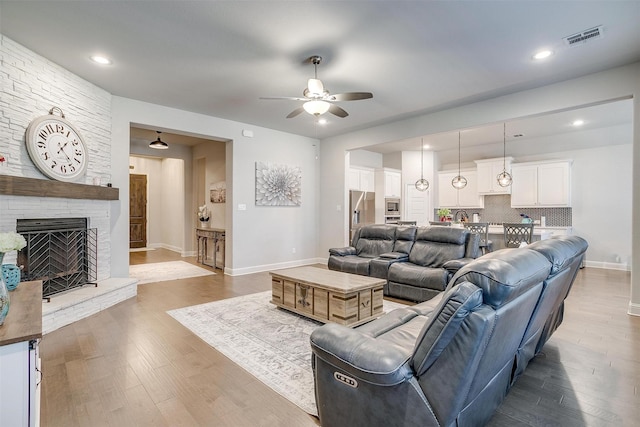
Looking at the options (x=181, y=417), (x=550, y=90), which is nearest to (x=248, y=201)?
(x=181, y=417)

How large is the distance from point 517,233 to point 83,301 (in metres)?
6.88

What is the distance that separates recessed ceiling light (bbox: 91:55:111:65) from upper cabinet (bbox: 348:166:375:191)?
544cm

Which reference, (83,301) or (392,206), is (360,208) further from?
(83,301)

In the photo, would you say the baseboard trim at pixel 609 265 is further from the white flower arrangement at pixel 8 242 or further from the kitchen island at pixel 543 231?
the white flower arrangement at pixel 8 242

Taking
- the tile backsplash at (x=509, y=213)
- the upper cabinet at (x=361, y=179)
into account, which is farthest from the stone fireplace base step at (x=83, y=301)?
the tile backsplash at (x=509, y=213)

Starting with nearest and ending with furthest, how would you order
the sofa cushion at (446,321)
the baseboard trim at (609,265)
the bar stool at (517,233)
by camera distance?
the sofa cushion at (446,321) < the bar stool at (517,233) < the baseboard trim at (609,265)

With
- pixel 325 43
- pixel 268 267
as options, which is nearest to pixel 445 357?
pixel 325 43

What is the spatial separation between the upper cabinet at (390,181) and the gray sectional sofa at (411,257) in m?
3.32

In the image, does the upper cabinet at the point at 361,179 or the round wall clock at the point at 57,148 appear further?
the upper cabinet at the point at 361,179

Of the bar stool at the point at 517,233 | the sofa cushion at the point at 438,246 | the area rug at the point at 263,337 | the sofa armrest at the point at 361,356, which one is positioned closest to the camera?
the sofa armrest at the point at 361,356

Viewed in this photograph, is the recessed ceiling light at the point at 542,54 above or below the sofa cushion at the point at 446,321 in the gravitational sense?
above

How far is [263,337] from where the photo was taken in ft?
9.78

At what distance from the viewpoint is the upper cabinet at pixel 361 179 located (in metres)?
7.96

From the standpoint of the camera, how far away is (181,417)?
1832mm
